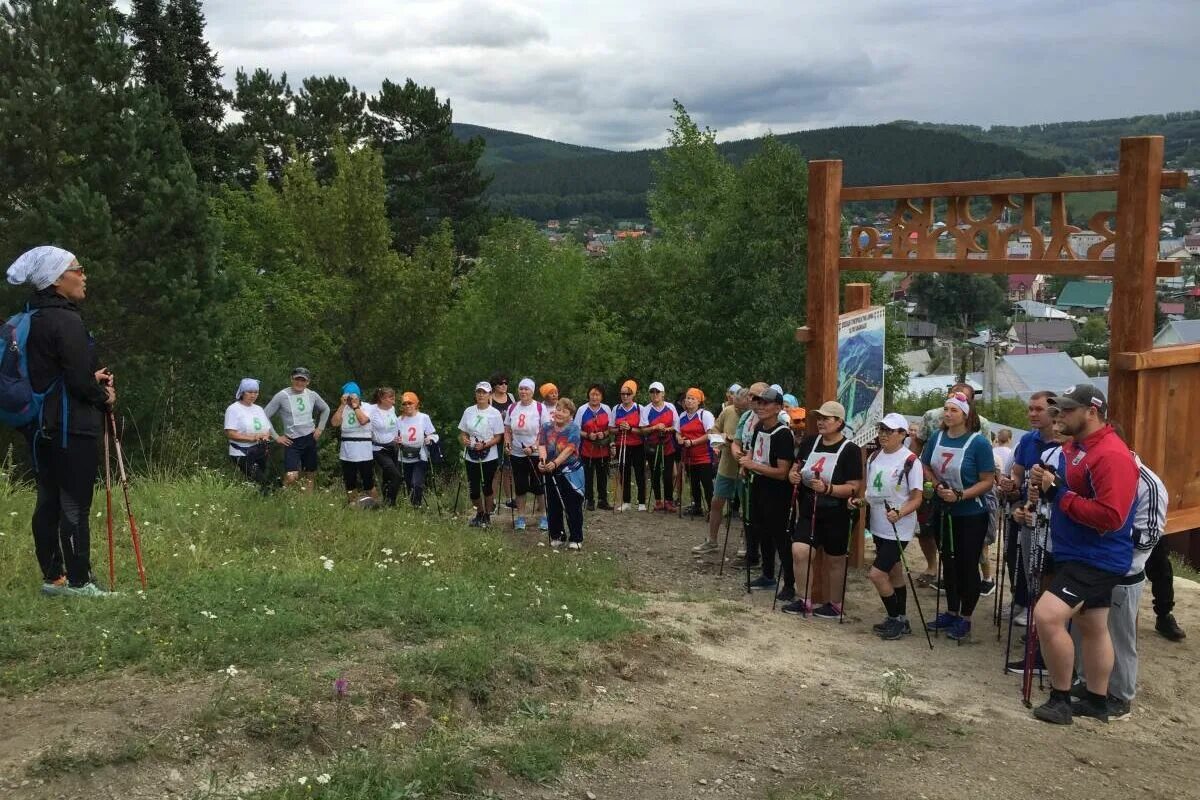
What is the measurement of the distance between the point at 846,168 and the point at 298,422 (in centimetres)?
10120

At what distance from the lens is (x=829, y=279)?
10172 mm

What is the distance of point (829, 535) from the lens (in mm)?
8289

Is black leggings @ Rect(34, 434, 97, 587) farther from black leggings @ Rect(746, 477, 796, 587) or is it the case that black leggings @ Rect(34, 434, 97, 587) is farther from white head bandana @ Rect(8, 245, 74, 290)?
black leggings @ Rect(746, 477, 796, 587)

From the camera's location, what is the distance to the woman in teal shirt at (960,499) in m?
7.90

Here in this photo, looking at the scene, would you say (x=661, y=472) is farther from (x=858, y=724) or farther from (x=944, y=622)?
(x=858, y=724)

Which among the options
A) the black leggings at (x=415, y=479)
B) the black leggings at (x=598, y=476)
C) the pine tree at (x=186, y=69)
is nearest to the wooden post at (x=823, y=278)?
the black leggings at (x=598, y=476)

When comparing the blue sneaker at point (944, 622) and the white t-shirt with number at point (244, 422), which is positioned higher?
the white t-shirt with number at point (244, 422)

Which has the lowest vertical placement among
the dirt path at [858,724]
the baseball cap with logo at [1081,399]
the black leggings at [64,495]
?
the dirt path at [858,724]

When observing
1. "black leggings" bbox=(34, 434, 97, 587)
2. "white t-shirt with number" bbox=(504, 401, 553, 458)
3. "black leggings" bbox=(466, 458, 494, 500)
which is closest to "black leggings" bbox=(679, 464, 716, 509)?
"white t-shirt with number" bbox=(504, 401, 553, 458)

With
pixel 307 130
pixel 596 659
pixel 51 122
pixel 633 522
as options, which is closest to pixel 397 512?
pixel 633 522

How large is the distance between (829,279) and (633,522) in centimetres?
405

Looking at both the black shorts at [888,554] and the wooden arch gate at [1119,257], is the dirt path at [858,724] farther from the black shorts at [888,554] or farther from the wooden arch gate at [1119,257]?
the wooden arch gate at [1119,257]

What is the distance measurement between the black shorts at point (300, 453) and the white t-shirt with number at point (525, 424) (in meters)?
2.30

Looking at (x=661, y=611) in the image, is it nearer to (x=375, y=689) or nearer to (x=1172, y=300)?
(x=375, y=689)
